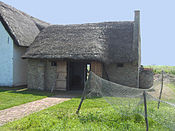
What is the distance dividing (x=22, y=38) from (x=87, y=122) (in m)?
10.2

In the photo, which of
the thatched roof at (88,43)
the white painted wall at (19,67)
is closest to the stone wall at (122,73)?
the thatched roof at (88,43)

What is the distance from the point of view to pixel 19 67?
569 inches

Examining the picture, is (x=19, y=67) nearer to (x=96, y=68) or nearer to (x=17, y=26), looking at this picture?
(x=17, y=26)

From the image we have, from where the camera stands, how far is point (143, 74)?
14375mm

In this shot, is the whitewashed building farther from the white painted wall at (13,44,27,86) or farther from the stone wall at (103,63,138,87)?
the stone wall at (103,63,138,87)

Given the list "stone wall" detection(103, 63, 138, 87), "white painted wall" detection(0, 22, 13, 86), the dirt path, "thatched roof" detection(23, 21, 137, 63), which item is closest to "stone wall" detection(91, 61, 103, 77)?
"thatched roof" detection(23, 21, 137, 63)

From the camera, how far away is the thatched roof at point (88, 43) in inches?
463

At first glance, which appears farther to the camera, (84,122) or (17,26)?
(17,26)

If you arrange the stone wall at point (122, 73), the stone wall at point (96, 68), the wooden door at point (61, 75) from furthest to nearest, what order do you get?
the stone wall at point (122, 73) < the wooden door at point (61, 75) < the stone wall at point (96, 68)

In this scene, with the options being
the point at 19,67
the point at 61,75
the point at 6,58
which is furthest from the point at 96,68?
the point at 6,58

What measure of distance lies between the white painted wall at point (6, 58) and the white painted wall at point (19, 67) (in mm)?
278

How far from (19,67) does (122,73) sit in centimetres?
789

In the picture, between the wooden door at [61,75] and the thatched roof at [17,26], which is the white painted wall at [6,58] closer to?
the thatched roof at [17,26]

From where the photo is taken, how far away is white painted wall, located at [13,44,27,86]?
1395 centimetres
